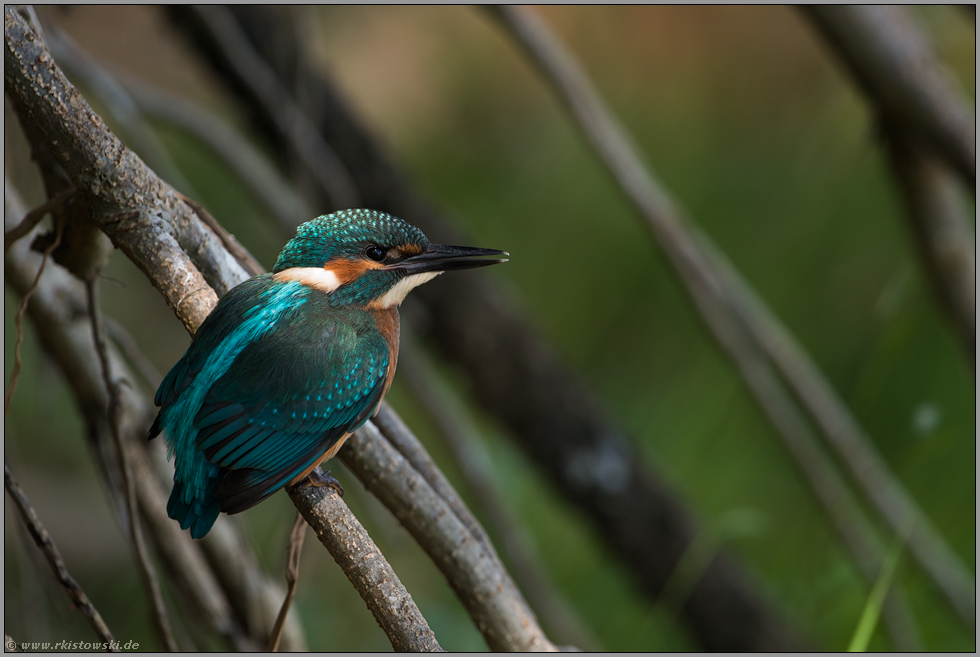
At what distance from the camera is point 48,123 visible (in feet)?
3.89

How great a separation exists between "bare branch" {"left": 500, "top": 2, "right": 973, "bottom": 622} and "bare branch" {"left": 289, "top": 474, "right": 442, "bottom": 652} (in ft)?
5.49

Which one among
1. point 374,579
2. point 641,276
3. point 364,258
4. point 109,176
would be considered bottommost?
point 641,276

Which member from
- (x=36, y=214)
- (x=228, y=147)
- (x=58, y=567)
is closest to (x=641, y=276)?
(x=228, y=147)

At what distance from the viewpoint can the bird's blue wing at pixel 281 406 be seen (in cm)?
116

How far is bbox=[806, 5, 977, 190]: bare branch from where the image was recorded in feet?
7.39

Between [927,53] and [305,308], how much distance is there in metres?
2.04

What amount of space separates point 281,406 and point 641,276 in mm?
3448

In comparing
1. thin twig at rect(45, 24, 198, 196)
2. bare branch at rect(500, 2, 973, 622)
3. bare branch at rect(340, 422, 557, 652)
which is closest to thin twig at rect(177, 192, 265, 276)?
bare branch at rect(340, 422, 557, 652)

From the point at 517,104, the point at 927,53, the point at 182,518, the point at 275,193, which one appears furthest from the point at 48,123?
the point at 517,104

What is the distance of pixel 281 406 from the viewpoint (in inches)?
47.1

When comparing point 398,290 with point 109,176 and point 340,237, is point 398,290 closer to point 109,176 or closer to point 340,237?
point 340,237

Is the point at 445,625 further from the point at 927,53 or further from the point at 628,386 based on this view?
the point at 927,53

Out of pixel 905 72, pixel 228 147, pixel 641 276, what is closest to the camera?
pixel 905 72

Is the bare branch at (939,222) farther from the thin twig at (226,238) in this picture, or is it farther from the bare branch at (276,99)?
the thin twig at (226,238)
